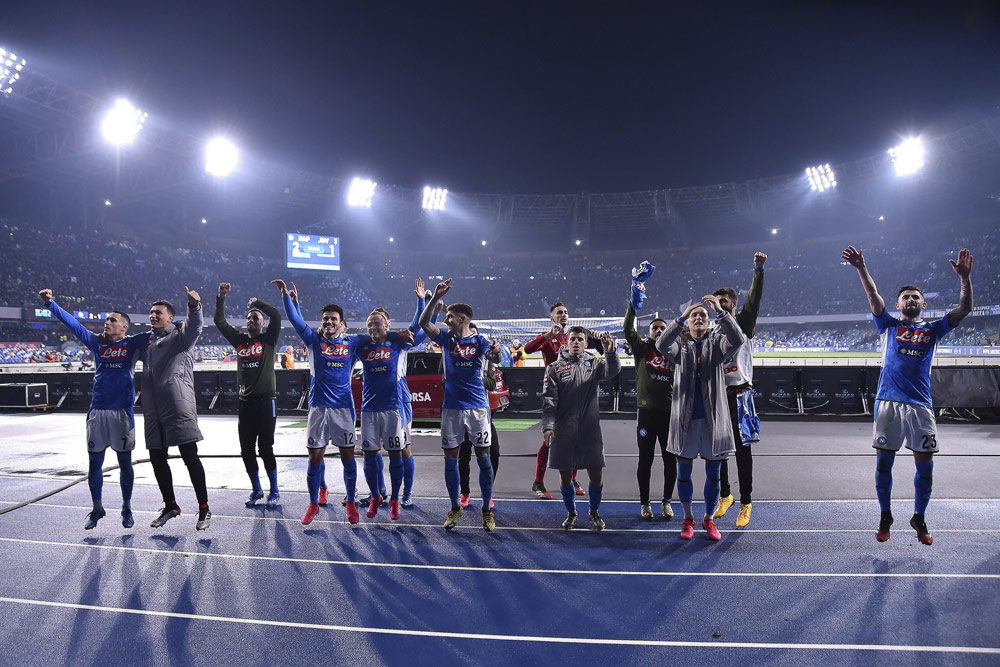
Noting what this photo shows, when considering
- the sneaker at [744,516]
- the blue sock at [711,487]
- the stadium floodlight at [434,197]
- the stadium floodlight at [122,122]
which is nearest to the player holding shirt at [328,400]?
the blue sock at [711,487]

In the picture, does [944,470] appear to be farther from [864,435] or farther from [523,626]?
[523,626]

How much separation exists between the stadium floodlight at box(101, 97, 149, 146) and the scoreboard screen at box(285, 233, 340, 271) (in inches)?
549

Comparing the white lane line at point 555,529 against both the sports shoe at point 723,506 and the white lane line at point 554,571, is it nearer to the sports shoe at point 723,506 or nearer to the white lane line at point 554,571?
the sports shoe at point 723,506

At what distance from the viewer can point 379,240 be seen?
52.4 metres

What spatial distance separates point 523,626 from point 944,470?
23.5 ft

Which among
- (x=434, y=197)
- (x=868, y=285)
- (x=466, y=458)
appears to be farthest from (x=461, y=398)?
(x=434, y=197)

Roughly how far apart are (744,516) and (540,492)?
7.60 feet

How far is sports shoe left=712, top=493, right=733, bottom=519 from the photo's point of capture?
5412mm

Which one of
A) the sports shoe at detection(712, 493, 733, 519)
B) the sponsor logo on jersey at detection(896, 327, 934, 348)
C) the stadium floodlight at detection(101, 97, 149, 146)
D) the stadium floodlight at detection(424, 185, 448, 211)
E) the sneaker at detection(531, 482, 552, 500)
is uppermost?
the stadium floodlight at detection(424, 185, 448, 211)

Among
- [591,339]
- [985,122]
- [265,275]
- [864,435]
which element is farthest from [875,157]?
[265,275]

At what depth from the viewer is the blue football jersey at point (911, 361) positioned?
4664mm

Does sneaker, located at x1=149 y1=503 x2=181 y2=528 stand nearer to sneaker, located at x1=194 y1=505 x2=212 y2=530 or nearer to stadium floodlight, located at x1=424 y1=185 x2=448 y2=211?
sneaker, located at x1=194 y1=505 x2=212 y2=530

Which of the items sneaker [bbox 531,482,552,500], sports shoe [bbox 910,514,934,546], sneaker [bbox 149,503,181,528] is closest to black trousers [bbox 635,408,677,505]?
sneaker [bbox 531,482,552,500]

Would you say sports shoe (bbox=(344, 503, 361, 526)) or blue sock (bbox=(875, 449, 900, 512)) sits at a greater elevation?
blue sock (bbox=(875, 449, 900, 512))
